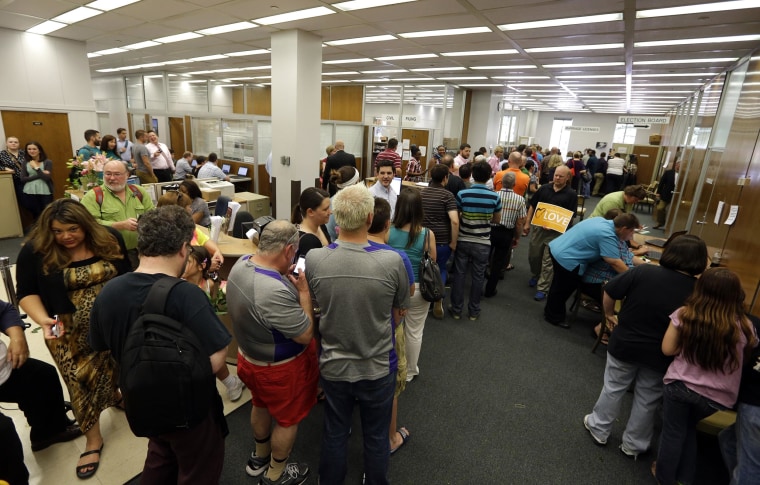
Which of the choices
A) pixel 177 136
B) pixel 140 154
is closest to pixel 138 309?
pixel 140 154

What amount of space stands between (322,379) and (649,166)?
15.1 metres

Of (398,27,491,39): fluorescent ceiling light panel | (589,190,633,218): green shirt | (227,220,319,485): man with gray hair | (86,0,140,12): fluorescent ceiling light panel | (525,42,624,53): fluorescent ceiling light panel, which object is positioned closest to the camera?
(227,220,319,485): man with gray hair

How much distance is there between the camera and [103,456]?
2092 millimetres

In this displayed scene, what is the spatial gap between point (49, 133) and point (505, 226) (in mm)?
8174

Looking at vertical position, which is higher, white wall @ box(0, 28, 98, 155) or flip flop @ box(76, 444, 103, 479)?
white wall @ box(0, 28, 98, 155)

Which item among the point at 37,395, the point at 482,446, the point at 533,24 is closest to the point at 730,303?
the point at 482,446

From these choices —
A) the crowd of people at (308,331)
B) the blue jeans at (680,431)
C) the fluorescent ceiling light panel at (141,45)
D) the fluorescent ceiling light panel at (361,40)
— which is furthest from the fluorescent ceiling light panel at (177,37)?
the blue jeans at (680,431)

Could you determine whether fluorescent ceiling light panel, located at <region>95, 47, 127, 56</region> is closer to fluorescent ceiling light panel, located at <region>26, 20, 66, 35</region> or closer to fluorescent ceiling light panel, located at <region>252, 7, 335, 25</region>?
fluorescent ceiling light panel, located at <region>26, 20, 66, 35</region>

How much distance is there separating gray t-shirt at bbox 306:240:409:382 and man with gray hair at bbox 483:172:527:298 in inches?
109

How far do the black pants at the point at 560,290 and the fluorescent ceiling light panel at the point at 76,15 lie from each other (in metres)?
6.58

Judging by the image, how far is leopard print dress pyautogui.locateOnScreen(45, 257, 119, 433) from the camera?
1.86 meters

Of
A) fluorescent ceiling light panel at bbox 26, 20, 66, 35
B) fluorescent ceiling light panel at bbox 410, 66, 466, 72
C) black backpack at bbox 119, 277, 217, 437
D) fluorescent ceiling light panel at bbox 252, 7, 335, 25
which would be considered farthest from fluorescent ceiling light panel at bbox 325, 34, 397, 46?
black backpack at bbox 119, 277, 217, 437

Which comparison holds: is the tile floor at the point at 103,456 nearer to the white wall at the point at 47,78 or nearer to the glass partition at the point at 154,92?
the white wall at the point at 47,78

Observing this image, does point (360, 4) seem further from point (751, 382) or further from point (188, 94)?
point (188, 94)
